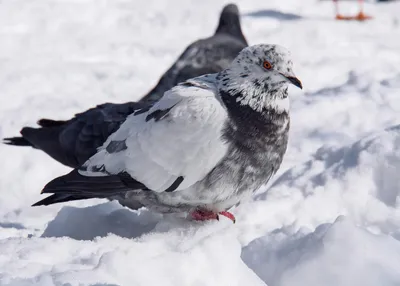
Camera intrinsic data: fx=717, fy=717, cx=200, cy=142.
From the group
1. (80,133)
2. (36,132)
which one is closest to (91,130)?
(80,133)

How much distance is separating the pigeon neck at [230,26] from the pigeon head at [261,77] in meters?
3.83

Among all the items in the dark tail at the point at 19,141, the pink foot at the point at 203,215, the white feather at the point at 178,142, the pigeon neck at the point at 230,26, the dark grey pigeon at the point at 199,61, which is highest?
the white feather at the point at 178,142

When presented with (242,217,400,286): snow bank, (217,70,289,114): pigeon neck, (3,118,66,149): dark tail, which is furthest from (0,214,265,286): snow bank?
(3,118,66,149): dark tail

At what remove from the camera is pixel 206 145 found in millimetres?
3268

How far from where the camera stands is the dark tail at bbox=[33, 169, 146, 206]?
11.3 ft

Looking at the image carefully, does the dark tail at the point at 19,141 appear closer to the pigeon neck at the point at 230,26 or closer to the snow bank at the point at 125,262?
the snow bank at the point at 125,262

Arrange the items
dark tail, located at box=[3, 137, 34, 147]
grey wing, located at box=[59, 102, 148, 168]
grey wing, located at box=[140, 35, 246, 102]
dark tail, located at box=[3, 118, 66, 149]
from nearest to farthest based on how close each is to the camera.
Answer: grey wing, located at box=[59, 102, 148, 168] → dark tail, located at box=[3, 118, 66, 149] → dark tail, located at box=[3, 137, 34, 147] → grey wing, located at box=[140, 35, 246, 102]

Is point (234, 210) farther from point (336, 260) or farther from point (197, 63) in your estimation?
point (197, 63)

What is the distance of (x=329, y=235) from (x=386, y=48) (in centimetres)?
622

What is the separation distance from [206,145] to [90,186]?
0.65 m

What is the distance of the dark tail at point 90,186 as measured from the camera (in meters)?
3.45

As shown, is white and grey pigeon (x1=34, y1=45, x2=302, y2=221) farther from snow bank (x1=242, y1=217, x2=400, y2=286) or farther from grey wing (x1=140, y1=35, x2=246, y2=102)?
grey wing (x1=140, y1=35, x2=246, y2=102)

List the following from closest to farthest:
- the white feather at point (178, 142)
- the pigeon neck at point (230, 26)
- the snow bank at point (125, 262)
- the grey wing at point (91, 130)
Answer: the snow bank at point (125, 262) → the white feather at point (178, 142) → the grey wing at point (91, 130) → the pigeon neck at point (230, 26)

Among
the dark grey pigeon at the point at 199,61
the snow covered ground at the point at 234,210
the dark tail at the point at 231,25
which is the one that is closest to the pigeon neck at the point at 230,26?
the dark tail at the point at 231,25
